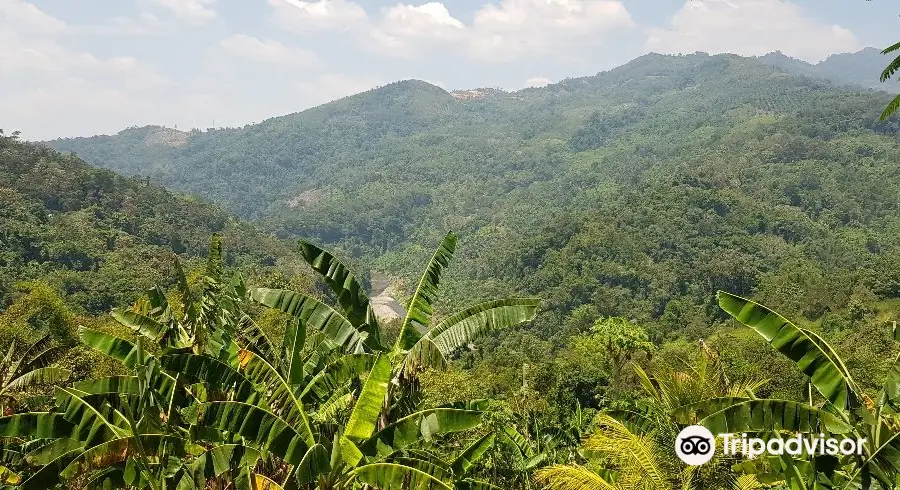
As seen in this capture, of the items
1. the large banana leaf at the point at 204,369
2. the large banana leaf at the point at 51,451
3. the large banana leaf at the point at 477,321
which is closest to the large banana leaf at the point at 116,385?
the large banana leaf at the point at 51,451

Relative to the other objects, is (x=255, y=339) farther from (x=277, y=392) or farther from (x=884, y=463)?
(x=884, y=463)

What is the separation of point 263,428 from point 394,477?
136 cm

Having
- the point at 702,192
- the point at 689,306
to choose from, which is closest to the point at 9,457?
the point at 689,306

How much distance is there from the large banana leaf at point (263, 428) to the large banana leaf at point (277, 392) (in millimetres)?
206

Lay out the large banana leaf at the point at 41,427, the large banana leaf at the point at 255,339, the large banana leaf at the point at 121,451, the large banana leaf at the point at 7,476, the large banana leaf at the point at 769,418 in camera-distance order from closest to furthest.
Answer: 1. the large banana leaf at the point at 769,418
2. the large banana leaf at the point at 121,451
3. the large banana leaf at the point at 41,427
4. the large banana leaf at the point at 7,476
5. the large banana leaf at the point at 255,339

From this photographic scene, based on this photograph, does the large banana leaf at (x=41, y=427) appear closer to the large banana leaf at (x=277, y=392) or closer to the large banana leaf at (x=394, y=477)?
the large banana leaf at (x=277, y=392)

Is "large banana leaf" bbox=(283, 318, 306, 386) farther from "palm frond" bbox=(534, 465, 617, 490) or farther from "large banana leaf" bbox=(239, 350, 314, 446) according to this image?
"palm frond" bbox=(534, 465, 617, 490)

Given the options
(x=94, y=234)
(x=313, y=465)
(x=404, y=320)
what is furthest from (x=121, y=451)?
(x=94, y=234)

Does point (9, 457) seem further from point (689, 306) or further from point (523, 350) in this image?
point (689, 306)

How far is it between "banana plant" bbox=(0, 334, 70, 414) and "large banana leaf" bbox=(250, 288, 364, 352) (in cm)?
451

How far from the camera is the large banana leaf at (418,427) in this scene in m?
6.04

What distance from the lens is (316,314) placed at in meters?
7.49

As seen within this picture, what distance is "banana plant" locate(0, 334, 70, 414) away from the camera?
364 inches

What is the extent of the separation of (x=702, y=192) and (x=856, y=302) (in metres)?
46.7
